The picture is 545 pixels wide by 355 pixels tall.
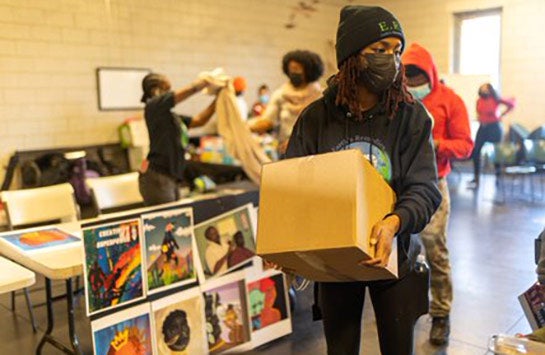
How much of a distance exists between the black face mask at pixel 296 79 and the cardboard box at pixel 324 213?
1940mm

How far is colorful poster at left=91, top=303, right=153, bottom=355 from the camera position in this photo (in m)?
2.10

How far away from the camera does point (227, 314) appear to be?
2.54 m

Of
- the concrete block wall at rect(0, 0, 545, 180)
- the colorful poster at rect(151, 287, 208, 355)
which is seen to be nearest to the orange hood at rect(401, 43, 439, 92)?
the colorful poster at rect(151, 287, 208, 355)

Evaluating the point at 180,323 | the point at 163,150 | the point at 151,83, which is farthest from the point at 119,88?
the point at 180,323

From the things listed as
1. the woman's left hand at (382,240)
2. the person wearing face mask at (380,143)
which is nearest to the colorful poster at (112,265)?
the person wearing face mask at (380,143)

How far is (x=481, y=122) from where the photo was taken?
748 cm

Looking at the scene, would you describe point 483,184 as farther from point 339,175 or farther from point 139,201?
point 339,175

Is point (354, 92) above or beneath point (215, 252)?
above

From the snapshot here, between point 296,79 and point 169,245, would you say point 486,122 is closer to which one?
point 296,79

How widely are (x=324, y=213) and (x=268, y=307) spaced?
1.62 metres

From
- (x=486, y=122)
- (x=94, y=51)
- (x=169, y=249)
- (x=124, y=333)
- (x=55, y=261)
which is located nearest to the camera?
(x=55, y=261)

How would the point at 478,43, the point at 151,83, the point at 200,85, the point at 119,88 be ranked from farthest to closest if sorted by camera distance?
the point at 478,43, the point at 119,88, the point at 151,83, the point at 200,85

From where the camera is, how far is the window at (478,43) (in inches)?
328

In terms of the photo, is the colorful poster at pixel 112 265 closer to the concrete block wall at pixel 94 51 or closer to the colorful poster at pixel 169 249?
the colorful poster at pixel 169 249
